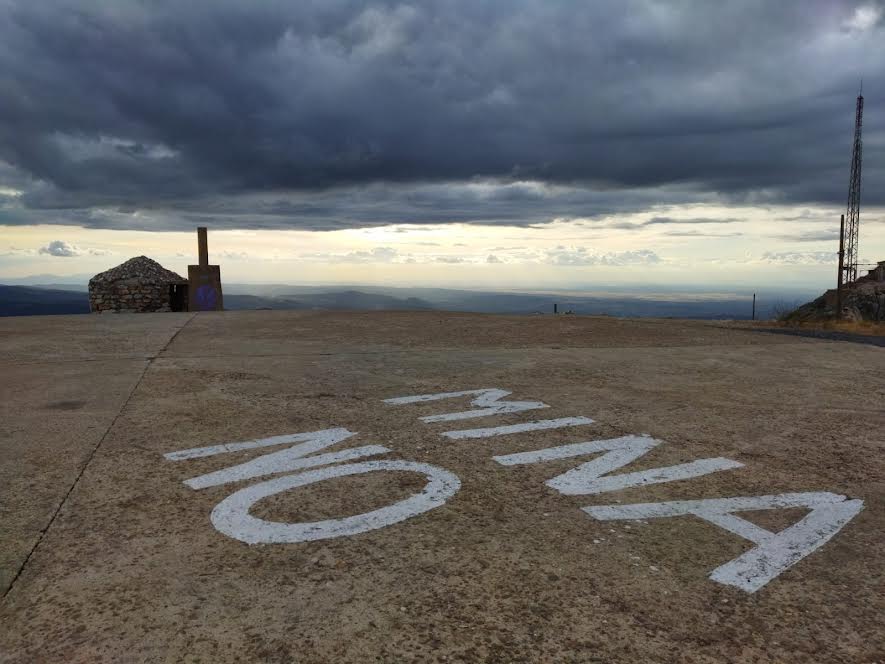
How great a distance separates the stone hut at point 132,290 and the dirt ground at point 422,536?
60.7ft

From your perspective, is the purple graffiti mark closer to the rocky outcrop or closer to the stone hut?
the stone hut

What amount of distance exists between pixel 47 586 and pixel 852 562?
10.7ft

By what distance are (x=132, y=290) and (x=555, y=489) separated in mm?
23830

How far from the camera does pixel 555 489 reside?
340 cm

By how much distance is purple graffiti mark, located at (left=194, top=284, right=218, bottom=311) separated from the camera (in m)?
23.8

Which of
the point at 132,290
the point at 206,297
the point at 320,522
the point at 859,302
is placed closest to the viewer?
the point at 320,522

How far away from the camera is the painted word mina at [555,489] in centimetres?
277

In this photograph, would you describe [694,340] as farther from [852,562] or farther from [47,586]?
[47,586]

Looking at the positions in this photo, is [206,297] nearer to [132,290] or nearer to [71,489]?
[132,290]

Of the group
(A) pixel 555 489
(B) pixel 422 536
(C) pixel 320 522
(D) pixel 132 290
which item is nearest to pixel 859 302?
(D) pixel 132 290

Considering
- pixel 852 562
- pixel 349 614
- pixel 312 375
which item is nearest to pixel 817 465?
pixel 852 562

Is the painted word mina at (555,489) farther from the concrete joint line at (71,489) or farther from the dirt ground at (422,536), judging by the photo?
the concrete joint line at (71,489)

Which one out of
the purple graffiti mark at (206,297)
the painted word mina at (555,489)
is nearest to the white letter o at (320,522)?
the painted word mina at (555,489)

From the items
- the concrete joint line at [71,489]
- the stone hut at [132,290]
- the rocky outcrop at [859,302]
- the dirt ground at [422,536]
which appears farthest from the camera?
the rocky outcrop at [859,302]
